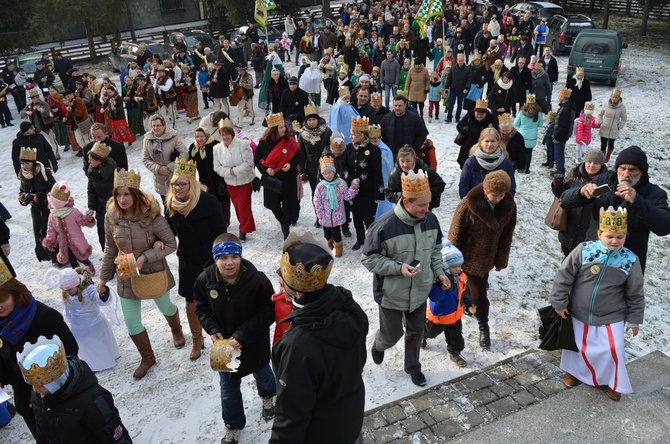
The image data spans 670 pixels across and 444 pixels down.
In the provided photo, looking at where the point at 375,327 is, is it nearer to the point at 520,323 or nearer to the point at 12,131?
the point at 520,323

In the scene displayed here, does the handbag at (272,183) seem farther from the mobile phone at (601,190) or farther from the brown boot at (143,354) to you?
the mobile phone at (601,190)

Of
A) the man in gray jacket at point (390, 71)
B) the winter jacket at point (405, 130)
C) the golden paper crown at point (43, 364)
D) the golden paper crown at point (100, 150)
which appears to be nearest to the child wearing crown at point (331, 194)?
the winter jacket at point (405, 130)

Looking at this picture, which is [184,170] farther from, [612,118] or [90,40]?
[90,40]

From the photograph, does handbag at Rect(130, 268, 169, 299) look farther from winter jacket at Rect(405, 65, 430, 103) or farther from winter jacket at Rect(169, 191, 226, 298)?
winter jacket at Rect(405, 65, 430, 103)

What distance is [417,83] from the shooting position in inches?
542

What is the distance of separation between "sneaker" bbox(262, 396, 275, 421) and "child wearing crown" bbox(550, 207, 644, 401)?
2619 millimetres

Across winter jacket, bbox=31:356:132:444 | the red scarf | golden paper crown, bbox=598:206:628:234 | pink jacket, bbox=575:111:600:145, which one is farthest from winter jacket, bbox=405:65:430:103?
winter jacket, bbox=31:356:132:444

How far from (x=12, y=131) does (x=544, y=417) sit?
1742 centimetres

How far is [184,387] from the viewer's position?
18.2 ft

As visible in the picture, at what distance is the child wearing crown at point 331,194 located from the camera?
753 centimetres

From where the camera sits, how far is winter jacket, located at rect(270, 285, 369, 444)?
2.87 meters

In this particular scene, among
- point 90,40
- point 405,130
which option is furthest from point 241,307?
point 90,40

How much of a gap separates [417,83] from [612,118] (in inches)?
182

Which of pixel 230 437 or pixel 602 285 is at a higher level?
pixel 602 285
